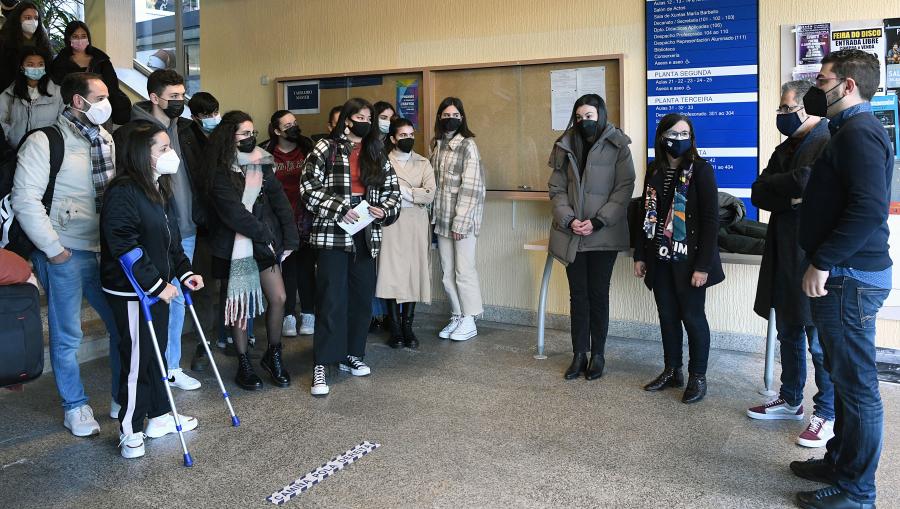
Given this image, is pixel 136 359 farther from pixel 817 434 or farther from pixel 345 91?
pixel 345 91

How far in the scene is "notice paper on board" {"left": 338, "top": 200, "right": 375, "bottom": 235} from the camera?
4.19 m

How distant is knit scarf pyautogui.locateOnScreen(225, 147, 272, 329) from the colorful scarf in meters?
0.67

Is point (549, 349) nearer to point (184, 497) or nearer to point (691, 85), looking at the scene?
point (691, 85)

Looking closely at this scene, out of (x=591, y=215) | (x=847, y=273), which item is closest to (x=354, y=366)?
(x=591, y=215)

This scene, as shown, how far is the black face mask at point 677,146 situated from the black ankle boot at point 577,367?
1236 millimetres

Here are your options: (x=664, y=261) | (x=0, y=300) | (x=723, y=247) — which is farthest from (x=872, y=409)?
(x=0, y=300)

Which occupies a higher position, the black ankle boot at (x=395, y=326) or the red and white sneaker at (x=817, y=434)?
the black ankle boot at (x=395, y=326)

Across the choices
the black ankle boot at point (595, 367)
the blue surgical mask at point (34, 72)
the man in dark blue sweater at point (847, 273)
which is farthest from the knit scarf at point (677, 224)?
the blue surgical mask at point (34, 72)

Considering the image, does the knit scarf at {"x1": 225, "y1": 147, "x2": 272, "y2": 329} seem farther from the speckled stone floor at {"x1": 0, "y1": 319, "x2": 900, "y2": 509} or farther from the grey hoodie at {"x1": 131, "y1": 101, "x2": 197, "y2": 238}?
the speckled stone floor at {"x1": 0, "y1": 319, "x2": 900, "y2": 509}

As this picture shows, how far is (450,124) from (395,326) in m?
1.36

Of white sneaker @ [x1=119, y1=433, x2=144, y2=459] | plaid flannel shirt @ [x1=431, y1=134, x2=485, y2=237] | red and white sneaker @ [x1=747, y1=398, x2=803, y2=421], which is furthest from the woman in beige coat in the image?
red and white sneaker @ [x1=747, y1=398, x2=803, y2=421]

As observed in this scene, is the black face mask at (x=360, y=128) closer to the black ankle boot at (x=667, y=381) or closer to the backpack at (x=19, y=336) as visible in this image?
the backpack at (x=19, y=336)

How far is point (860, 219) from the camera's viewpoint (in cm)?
260

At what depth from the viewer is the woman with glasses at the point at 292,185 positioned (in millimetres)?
5234
